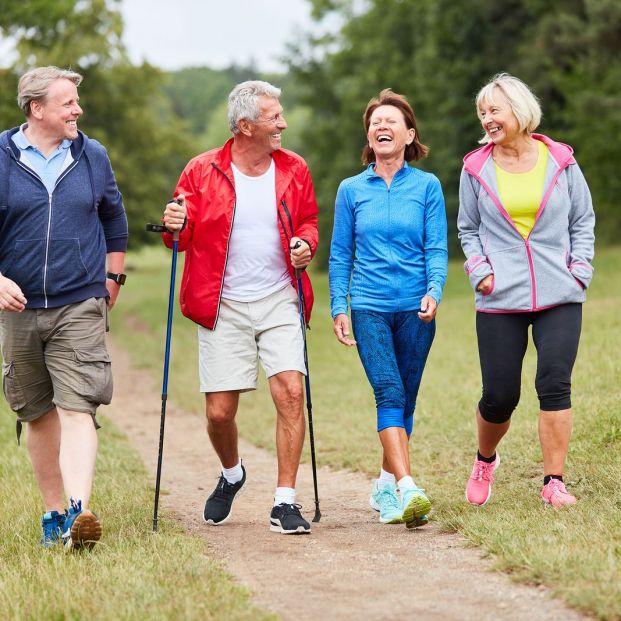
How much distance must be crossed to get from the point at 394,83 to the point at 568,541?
39050mm

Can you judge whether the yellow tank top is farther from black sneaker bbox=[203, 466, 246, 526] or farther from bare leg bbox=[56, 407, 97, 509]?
bare leg bbox=[56, 407, 97, 509]

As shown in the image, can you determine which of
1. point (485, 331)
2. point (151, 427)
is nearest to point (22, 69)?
point (151, 427)

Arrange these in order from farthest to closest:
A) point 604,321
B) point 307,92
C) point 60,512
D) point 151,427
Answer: point 307,92 → point 604,321 → point 151,427 → point 60,512

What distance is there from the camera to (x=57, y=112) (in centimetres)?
578

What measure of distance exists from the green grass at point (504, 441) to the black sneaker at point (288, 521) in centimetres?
79

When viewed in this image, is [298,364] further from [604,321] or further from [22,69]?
[22,69]

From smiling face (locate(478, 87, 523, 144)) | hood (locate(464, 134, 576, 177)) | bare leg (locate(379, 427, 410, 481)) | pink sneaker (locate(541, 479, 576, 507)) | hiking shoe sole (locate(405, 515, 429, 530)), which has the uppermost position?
smiling face (locate(478, 87, 523, 144))

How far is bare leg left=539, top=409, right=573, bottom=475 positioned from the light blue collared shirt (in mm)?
2955

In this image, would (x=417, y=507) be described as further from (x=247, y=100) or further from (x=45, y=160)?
(x=45, y=160)

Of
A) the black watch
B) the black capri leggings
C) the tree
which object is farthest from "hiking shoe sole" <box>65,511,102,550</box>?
the tree

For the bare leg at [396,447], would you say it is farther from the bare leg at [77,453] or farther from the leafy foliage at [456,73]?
the leafy foliage at [456,73]

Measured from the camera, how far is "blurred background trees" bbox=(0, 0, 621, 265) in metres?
→ 29.9

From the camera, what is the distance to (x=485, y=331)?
628 cm

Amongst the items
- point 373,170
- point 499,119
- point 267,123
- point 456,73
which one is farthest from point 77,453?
point 456,73
